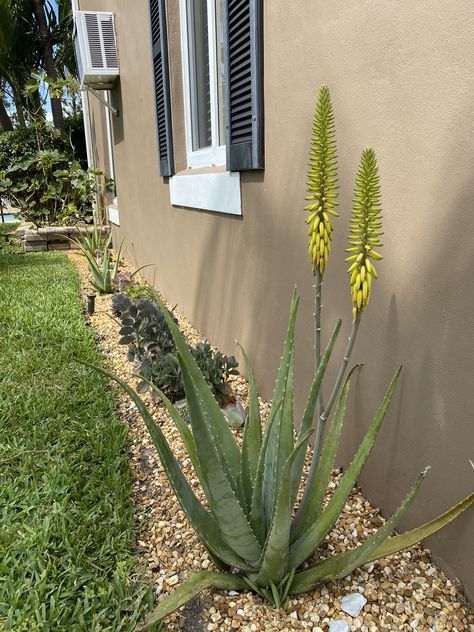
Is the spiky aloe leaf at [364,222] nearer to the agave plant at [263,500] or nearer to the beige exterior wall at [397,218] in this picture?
the agave plant at [263,500]

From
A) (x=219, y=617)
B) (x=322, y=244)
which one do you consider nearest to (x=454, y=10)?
(x=322, y=244)

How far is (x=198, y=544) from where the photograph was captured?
175cm

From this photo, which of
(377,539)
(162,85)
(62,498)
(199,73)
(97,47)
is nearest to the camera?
(377,539)

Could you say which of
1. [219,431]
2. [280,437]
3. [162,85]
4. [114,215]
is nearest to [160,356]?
[219,431]

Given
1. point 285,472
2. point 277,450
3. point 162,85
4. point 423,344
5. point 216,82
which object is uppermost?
point 162,85

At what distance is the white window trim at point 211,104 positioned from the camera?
11.5 ft

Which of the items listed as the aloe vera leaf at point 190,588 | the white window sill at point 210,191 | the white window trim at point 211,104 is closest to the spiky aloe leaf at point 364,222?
the aloe vera leaf at point 190,588

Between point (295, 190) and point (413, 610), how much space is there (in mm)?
1667

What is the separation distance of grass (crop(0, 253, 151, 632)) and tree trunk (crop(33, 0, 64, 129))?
13002 millimetres

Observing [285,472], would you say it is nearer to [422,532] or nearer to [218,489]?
[218,489]

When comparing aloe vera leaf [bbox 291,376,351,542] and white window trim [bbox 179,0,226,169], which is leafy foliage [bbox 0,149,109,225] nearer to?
white window trim [bbox 179,0,226,169]

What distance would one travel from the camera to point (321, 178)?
3.80ft

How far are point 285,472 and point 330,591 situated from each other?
2.17 ft

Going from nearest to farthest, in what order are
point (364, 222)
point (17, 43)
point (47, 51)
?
1. point (364, 222)
2. point (17, 43)
3. point (47, 51)
